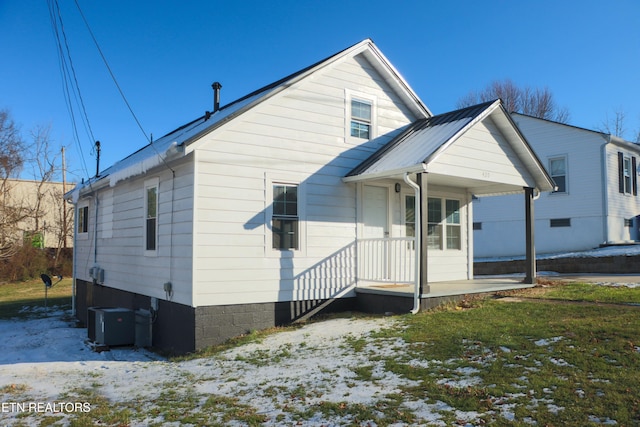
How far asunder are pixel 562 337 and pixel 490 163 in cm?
468

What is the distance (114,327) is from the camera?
Result: 34.5ft

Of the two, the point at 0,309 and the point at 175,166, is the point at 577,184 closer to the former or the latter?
the point at 175,166

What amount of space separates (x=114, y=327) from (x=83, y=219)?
707 centimetres

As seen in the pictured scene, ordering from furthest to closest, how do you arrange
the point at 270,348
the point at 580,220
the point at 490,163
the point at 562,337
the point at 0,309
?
the point at 580,220, the point at 0,309, the point at 490,163, the point at 270,348, the point at 562,337

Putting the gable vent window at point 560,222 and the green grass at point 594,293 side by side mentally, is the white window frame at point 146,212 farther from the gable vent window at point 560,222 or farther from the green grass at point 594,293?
the gable vent window at point 560,222

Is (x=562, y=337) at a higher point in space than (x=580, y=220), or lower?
lower

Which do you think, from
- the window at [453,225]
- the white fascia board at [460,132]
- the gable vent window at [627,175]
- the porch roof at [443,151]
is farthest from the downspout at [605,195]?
the white fascia board at [460,132]

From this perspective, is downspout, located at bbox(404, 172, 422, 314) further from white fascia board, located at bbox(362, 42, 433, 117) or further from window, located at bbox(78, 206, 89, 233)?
window, located at bbox(78, 206, 89, 233)

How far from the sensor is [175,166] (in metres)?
9.70

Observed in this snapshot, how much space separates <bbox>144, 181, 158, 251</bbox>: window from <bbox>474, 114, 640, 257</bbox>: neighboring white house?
53.3ft

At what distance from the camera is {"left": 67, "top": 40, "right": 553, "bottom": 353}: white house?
9.11 metres

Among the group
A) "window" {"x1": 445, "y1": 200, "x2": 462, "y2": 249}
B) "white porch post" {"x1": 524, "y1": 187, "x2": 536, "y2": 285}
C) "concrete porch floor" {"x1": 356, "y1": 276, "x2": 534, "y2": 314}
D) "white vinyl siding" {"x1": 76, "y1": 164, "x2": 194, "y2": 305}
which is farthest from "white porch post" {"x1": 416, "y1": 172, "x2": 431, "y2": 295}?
"white vinyl siding" {"x1": 76, "y1": 164, "x2": 194, "y2": 305}

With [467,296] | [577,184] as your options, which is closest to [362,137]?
[467,296]

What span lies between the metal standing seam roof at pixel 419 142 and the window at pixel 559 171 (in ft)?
38.1
